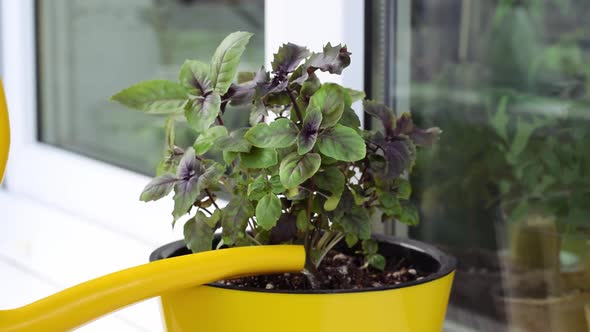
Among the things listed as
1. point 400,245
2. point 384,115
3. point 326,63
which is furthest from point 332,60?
point 400,245

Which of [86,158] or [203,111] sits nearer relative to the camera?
[203,111]

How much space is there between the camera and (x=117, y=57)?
1586 mm

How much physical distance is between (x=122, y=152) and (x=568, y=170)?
90 centimetres

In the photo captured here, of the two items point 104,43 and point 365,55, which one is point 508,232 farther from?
point 104,43

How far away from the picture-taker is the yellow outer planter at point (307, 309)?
621mm

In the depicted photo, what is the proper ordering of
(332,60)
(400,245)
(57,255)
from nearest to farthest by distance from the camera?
1. (332,60)
2. (400,245)
3. (57,255)

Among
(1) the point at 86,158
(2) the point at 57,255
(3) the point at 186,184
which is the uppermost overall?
(3) the point at 186,184

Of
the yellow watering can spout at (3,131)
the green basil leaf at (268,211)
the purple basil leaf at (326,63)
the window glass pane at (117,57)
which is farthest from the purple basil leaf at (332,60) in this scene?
the window glass pane at (117,57)

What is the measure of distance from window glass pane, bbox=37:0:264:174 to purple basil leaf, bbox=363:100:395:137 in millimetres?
487

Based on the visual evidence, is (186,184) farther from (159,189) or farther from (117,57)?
(117,57)

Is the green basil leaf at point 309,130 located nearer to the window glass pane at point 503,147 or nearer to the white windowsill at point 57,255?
the window glass pane at point 503,147

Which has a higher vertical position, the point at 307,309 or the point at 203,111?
the point at 203,111

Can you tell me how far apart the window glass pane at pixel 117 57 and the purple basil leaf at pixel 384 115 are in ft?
1.60

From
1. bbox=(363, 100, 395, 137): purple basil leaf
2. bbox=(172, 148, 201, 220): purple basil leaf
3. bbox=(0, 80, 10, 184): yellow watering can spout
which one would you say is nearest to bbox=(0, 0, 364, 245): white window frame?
bbox=(363, 100, 395, 137): purple basil leaf
